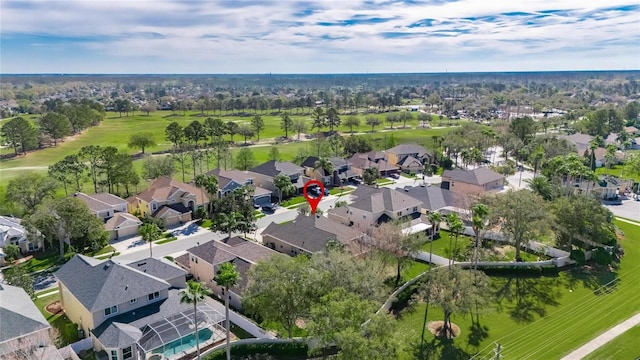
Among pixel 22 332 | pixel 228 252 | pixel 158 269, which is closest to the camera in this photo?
pixel 22 332

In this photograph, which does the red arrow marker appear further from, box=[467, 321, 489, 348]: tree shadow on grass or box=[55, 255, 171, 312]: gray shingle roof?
box=[55, 255, 171, 312]: gray shingle roof

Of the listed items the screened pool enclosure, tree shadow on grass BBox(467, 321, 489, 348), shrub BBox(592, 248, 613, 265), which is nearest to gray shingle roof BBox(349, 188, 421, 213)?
shrub BBox(592, 248, 613, 265)

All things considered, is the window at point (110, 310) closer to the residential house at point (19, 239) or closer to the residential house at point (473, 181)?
the residential house at point (19, 239)

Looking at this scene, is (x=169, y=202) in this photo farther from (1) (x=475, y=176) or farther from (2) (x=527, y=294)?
(1) (x=475, y=176)

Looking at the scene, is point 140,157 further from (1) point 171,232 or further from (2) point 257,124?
(1) point 171,232

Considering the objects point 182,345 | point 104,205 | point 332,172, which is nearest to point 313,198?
point 332,172
